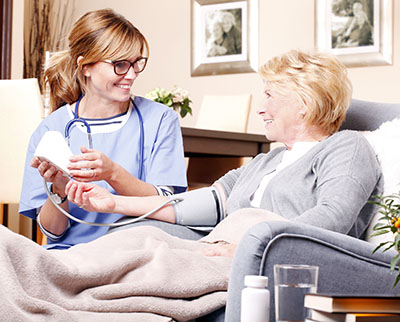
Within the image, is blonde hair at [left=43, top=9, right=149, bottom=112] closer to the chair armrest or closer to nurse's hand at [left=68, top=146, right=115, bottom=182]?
nurse's hand at [left=68, top=146, right=115, bottom=182]

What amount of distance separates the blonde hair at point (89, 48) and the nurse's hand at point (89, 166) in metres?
0.37

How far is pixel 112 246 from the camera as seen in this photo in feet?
5.31

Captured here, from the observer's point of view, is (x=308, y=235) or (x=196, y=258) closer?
(x=308, y=235)

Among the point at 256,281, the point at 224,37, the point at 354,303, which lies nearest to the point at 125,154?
the point at 256,281

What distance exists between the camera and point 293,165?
1.89 meters

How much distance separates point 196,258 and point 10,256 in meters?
0.43

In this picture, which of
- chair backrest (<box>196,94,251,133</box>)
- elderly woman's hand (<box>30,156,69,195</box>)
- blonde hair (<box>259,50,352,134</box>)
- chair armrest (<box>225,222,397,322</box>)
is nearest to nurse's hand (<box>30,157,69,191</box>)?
elderly woman's hand (<box>30,156,69,195</box>)

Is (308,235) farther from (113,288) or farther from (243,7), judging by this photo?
(243,7)

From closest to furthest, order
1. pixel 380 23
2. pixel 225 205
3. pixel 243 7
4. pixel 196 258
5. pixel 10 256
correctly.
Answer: pixel 10 256, pixel 196 258, pixel 225 205, pixel 380 23, pixel 243 7

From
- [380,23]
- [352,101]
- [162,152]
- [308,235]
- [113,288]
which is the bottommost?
[113,288]

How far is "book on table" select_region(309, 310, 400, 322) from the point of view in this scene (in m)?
1.00

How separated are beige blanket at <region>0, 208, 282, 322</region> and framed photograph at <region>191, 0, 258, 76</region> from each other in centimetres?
401

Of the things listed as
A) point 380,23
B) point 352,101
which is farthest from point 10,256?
point 380,23

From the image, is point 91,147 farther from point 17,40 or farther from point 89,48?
point 17,40
